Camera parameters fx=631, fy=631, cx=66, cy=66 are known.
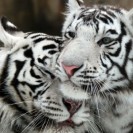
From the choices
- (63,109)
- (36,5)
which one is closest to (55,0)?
(36,5)

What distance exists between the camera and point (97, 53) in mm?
2801

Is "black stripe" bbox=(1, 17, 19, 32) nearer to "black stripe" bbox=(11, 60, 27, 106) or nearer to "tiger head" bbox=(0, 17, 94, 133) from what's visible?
"tiger head" bbox=(0, 17, 94, 133)

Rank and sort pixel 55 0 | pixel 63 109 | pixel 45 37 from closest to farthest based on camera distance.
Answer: pixel 63 109 < pixel 45 37 < pixel 55 0

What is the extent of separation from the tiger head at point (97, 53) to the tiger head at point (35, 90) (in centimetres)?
7

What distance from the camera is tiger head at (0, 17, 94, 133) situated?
2.72m

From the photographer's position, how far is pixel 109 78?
9.35 ft

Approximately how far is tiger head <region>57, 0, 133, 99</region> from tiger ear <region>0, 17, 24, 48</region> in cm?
23

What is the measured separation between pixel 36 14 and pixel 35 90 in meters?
2.91

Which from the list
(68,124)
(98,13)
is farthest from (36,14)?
(68,124)

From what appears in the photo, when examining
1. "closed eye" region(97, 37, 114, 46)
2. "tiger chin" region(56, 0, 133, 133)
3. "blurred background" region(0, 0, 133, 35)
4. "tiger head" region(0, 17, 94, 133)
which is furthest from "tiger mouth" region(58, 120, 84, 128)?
"blurred background" region(0, 0, 133, 35)

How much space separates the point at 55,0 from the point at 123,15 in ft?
8.47

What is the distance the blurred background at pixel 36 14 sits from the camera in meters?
5.53

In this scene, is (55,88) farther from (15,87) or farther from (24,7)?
(24,7)

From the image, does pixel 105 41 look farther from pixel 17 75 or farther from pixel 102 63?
pixel 17 75
